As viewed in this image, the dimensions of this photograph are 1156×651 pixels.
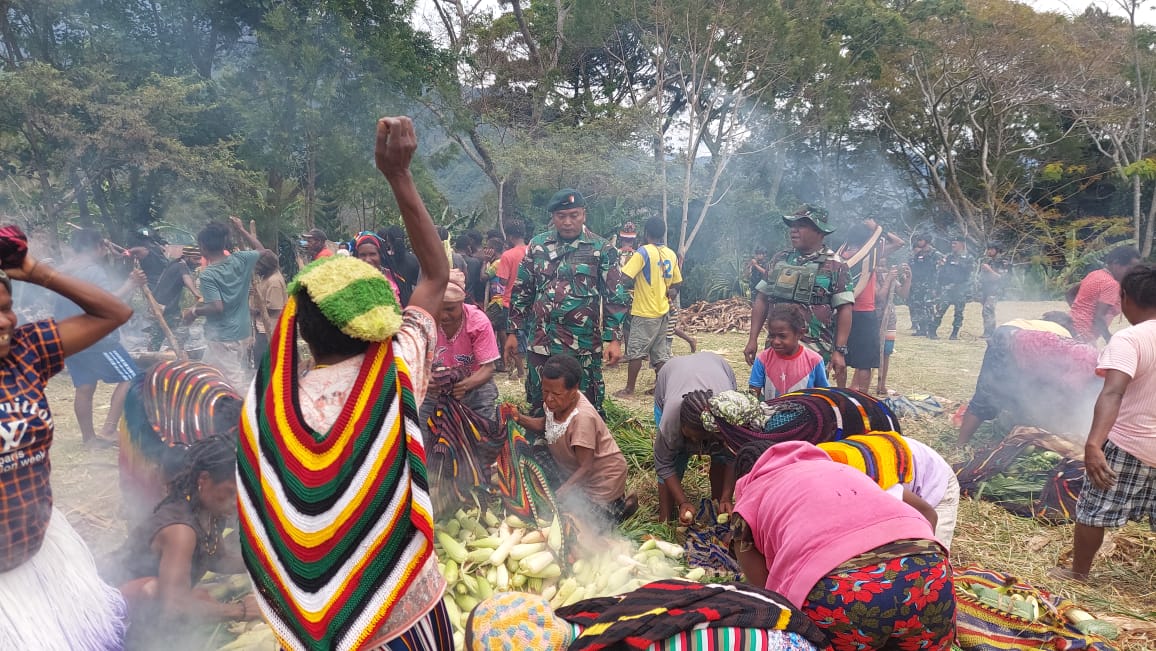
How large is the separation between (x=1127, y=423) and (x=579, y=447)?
2.85 metres

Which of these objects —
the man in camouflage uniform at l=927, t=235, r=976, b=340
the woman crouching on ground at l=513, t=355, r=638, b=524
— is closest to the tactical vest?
the woman crouching on ground at l=513, t=355, r=638, b=524

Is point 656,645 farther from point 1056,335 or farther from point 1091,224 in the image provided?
point 1091,224

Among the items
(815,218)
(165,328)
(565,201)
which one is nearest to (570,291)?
(565,201)

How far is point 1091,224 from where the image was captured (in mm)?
19938

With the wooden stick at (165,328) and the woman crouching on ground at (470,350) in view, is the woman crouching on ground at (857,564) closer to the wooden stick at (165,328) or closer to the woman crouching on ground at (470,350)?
the woman crouching on ground at (470,350)

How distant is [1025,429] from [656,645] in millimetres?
4746

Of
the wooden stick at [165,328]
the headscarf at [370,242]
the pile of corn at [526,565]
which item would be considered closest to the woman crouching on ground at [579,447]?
the pile of corn at [526,565]

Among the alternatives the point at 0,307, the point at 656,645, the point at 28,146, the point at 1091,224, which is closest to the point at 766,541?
the point at 656,645

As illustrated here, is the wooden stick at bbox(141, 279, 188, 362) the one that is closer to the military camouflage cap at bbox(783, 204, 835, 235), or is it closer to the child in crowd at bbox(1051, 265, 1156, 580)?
the military camouflage cap at bbox(783, 204, 835, 235)

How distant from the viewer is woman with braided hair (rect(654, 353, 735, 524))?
12.4 feet

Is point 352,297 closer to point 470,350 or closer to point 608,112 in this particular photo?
point 470,350

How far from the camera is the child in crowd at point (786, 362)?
14.2ft

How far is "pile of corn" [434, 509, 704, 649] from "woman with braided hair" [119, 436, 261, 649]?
85 centimetres

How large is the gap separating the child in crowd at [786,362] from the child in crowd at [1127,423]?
4.90 ft
